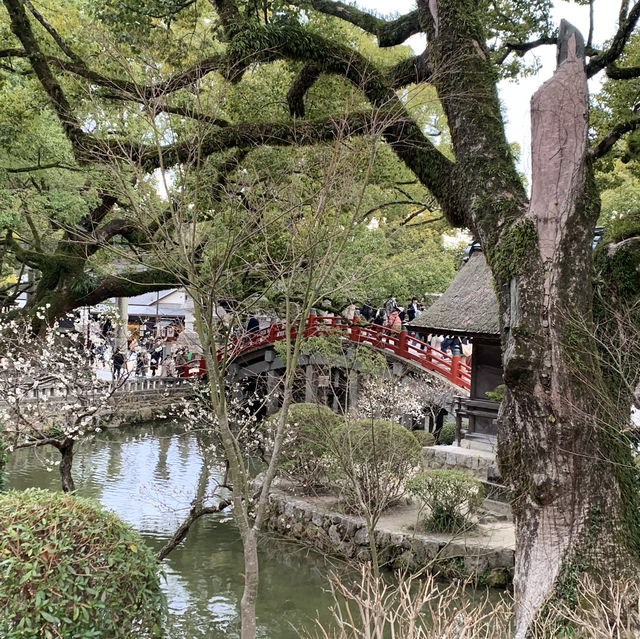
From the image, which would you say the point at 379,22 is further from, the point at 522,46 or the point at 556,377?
the point at 556,377

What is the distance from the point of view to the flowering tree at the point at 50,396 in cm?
789

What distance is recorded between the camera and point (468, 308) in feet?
43.0

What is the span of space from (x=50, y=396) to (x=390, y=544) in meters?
11.6

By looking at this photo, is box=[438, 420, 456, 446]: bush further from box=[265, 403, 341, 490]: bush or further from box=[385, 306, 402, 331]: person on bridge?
box=[265, 403, 341, 490]: bush

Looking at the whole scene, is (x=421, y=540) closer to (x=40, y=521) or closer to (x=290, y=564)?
(x=290, y=564)

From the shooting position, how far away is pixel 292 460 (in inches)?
472

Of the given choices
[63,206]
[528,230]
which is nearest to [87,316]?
[63,206]

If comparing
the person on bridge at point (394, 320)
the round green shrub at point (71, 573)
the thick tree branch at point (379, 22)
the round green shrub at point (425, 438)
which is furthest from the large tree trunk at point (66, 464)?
the person on bridge at point (394, 320)

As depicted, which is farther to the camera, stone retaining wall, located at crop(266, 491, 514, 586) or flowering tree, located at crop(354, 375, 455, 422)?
flowering tree, located at crop(354, 375, 455, 422)

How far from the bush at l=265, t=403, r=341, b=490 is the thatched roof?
9.65ft

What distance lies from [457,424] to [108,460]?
839 cm

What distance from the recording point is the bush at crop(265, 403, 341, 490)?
11695 millimetres

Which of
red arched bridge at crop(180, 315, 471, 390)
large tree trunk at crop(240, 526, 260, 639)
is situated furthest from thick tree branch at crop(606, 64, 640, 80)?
red arched bridge at crop(180, 315, 471, 390)

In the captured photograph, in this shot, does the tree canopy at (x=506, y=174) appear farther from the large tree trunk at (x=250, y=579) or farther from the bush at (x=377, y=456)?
the bush at (x=377, y=456)
